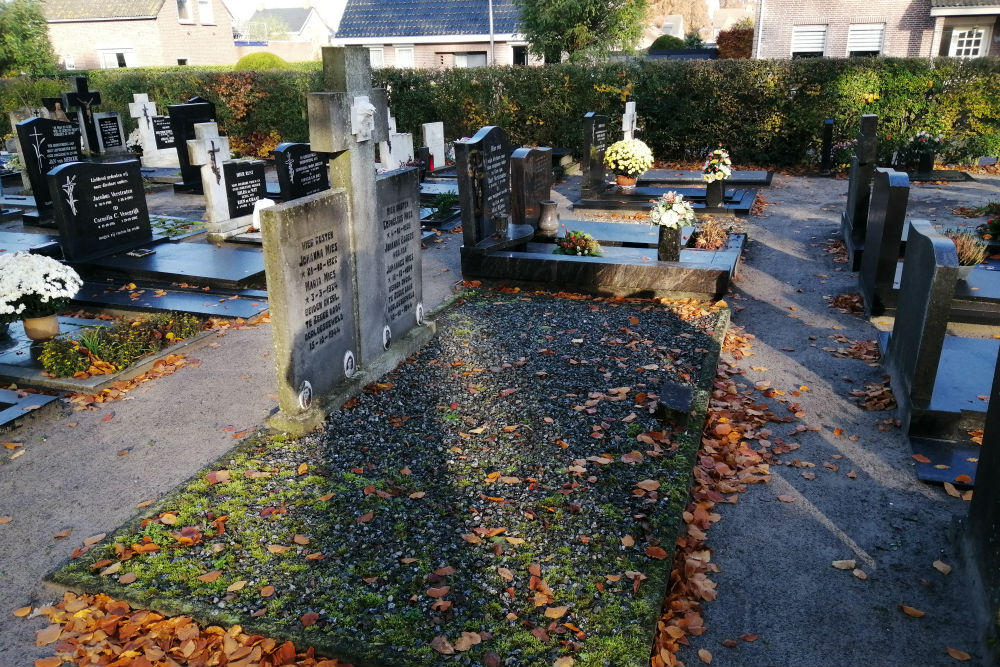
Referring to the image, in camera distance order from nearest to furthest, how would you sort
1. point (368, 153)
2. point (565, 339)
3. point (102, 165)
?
point (368, 153), point (565, 339), point (102, 165)

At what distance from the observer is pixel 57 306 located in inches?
307

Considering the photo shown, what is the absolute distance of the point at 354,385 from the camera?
655cm

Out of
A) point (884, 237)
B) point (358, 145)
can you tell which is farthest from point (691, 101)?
point (358, 145)

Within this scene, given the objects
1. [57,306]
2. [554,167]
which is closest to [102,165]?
[57,306]

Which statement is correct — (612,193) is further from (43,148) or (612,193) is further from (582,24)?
(582,24)

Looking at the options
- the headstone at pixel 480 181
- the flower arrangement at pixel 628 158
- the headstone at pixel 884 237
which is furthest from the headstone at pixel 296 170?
the headstone at pixel 884 237

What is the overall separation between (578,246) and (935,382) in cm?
498

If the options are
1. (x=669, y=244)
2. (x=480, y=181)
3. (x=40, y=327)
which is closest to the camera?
(x=40, y=327)

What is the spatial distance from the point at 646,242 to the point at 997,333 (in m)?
4.65

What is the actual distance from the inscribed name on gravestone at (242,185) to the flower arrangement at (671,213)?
7.15 meters

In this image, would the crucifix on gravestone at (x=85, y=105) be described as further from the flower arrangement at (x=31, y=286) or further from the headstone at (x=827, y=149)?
the headstone at (x=827, y=149)

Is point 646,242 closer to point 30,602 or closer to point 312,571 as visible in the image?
point 312,571

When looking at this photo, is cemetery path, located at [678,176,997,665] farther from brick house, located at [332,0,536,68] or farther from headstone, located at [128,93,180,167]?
brick house, located at [332,0,536,68]

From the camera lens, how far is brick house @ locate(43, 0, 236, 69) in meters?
43.8
